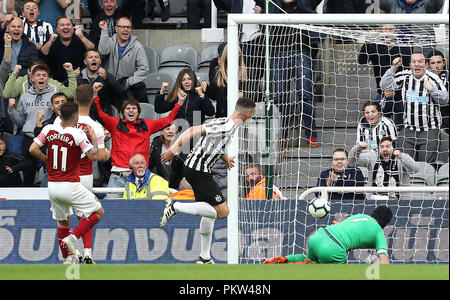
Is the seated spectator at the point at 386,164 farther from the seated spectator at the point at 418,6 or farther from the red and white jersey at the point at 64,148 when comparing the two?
the red and white jersey at the point at 64,148

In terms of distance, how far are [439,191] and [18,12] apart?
6.66 metres

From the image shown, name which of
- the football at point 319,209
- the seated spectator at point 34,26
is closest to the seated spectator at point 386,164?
the football at point 319,209

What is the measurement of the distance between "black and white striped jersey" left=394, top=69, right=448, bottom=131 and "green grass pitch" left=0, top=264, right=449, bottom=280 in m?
3.83

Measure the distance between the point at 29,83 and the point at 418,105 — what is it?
4.83 m

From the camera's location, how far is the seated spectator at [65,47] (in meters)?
11.1

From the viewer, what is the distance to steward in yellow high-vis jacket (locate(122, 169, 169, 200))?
9680 millimetres

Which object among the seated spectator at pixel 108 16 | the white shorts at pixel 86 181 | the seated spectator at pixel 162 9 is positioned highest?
the seated spectator at pixel 162 9

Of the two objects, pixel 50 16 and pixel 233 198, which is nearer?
pixel 233 198

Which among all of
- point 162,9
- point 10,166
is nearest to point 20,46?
point 10,166

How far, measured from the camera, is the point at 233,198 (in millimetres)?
8719

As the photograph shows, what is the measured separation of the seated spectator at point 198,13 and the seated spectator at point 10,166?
10.6ft
